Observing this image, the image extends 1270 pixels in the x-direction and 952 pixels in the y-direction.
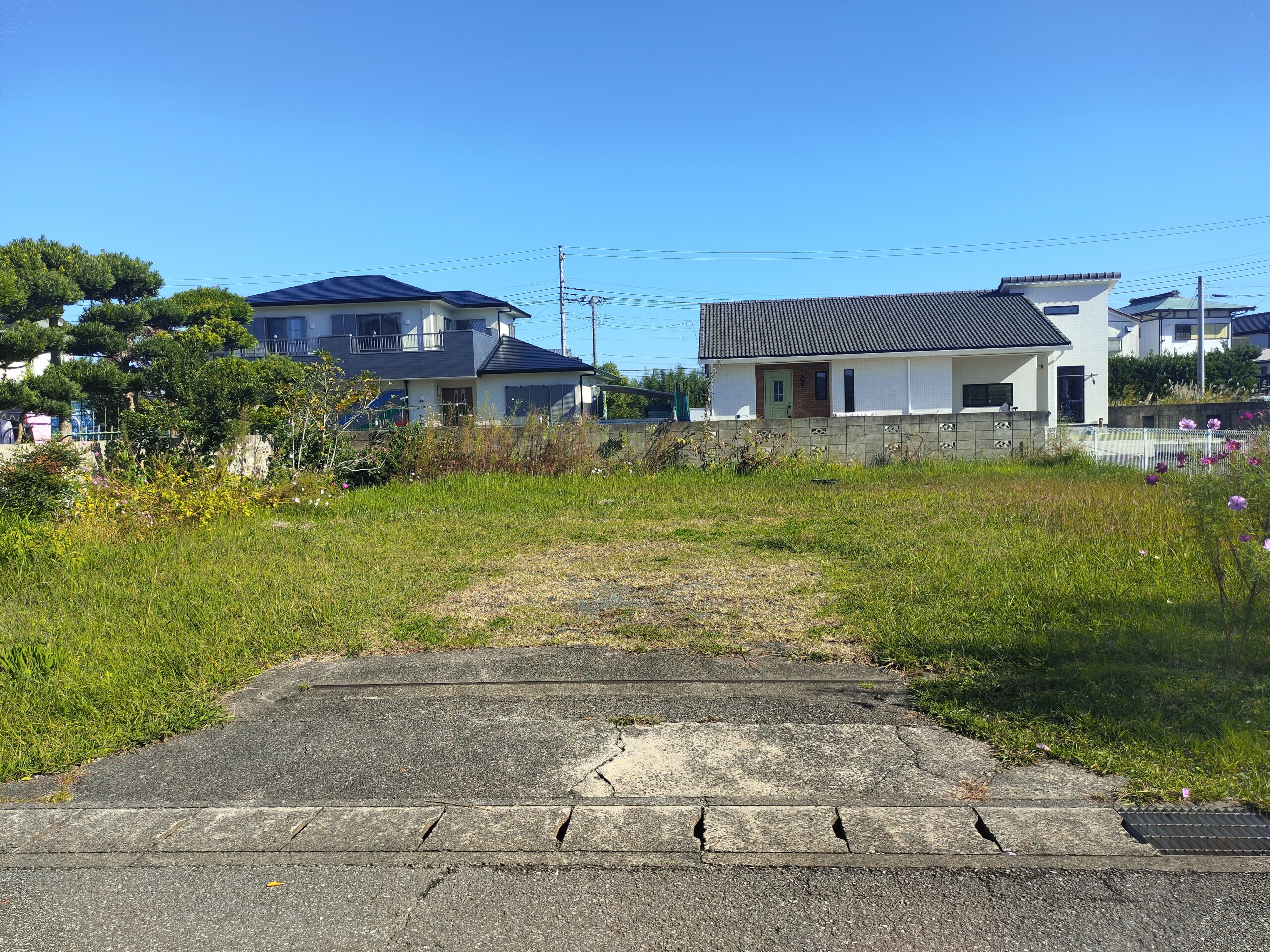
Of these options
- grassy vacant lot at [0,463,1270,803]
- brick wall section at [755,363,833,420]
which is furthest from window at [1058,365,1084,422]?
grassy vacant lot at [0,463,1270,803]

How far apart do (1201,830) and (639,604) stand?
3.50 metres

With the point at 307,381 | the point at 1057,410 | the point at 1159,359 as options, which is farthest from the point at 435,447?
the point at 1159,359

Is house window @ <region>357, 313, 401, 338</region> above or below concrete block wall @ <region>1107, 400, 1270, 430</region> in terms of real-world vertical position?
above

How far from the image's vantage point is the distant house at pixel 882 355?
79.3 ft

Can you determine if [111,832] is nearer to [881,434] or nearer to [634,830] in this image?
[634,830]

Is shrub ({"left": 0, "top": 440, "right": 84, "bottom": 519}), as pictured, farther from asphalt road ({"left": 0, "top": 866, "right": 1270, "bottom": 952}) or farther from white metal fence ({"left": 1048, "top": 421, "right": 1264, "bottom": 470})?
white metal fence ({"left": 1048, "top": 421, "right": 1264, "bottom": 470})

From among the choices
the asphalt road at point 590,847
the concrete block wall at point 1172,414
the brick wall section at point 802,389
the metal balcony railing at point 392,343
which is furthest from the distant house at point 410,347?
the asphalt road at point 590,847

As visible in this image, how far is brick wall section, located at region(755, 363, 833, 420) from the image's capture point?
81.5 ft

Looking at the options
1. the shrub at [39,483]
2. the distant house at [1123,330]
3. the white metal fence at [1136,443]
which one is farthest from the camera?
the distant house at [1123,330]

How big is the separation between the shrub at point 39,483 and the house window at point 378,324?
19942 millimetres

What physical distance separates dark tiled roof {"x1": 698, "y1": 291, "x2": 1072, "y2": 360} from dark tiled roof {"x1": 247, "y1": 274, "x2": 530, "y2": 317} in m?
8.25

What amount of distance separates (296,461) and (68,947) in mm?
9400

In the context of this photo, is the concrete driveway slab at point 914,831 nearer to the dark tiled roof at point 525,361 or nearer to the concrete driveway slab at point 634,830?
the concrete driveway slab at point 634,830

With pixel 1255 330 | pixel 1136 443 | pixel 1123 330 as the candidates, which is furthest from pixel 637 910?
pixel 1255 330
